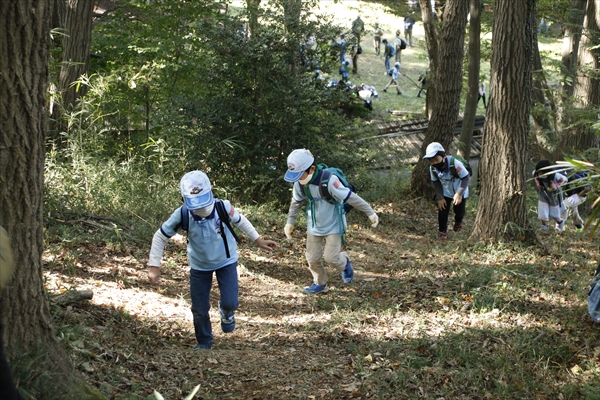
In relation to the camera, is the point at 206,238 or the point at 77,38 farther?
the point at 77,38

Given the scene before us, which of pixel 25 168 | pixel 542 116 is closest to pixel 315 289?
pixel 25 168

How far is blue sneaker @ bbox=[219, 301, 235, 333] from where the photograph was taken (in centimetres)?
641

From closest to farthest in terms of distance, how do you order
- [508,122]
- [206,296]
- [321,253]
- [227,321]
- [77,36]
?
1. [206,296]
2. [227,321]
3. [321,253]
4. [508,122]
5. [77,36]

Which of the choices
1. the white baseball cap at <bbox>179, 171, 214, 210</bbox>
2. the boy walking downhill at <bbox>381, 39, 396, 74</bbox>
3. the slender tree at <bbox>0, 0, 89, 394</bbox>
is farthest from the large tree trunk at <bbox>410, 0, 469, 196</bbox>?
the boy walking downhill at <bbox>381, 39, 396, 74</bbox>

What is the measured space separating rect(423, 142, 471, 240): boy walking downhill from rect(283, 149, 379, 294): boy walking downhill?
2.94 metres

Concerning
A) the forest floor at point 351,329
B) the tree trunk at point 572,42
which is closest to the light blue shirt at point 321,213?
the forest floor at point 351,329

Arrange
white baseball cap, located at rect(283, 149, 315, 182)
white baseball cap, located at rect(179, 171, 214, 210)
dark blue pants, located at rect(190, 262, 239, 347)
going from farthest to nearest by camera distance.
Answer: white baseball cap, located at rect(283, 149, 315, 182)
dark blue pants, located at rect(190, 262, 239, 347)
white baseball cap, located at rect(179, 171, 214, 210)

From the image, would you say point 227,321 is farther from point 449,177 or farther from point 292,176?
point 449,177

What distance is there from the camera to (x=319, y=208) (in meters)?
7.99

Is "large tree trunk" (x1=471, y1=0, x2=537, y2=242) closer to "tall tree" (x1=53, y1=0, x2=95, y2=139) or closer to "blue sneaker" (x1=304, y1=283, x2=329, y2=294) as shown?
"blue sneaker" (x1=304, y1=283, x2=329, y2=294)

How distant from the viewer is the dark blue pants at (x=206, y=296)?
20.2 feet

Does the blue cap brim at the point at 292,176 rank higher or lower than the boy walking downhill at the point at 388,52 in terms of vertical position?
lower

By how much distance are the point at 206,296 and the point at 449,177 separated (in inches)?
233

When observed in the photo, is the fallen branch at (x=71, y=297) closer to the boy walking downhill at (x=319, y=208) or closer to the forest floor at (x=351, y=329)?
the forest floor at (x=351, y=329)
